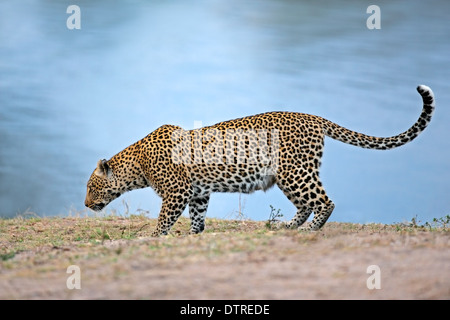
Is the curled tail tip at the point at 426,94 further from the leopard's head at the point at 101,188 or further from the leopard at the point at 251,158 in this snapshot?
the leopard's head at the point at 101,188

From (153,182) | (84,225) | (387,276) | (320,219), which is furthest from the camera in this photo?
(84,225)

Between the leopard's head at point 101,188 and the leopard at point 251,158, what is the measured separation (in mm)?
437

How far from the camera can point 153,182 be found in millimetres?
11508

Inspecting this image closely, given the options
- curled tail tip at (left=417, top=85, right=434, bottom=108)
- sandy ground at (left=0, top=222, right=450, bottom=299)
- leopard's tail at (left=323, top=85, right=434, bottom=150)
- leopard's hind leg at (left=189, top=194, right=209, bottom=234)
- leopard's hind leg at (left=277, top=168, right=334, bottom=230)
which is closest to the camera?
sandy ground at (left=0, top=222, right=450, bottom=299)

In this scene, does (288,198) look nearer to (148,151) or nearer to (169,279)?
(148,151)

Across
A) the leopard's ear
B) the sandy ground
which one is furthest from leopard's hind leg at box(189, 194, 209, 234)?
the sandy ground

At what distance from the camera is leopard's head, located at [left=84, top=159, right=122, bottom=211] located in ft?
39.2

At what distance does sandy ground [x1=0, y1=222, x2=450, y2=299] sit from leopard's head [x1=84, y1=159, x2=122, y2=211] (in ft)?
10.7

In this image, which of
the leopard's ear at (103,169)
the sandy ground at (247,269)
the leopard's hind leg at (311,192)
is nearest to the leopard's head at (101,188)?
the leopard's ear at (103,169)

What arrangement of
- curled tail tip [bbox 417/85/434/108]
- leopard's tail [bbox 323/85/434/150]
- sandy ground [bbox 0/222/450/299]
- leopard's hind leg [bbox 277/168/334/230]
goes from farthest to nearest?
1. leopard's tail [bbox 323/85/434/150]
2. leopard's hind leg [bbox 277/168/334/230]
3. curled tail tip [bbox 417/85/434/108]
4. sandy ground [bbox 0/222/450/299]

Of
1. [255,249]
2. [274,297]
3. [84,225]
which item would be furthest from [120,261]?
[84,225]

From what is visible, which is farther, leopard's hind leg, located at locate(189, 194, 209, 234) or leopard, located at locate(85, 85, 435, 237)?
leopard's hind leg, located at locate(189, 194, 209, 234)

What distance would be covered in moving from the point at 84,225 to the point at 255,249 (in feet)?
21.8

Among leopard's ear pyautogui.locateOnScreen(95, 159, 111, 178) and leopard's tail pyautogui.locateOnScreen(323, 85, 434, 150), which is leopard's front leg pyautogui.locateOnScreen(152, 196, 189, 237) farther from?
leopard's tail pyautogui.locateOnScreen(323, 85, 434, 150)
